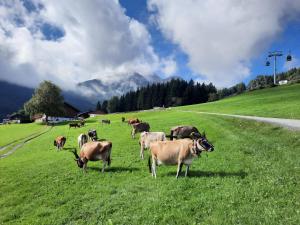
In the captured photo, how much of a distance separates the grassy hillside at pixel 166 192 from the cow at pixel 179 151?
33.8 inches

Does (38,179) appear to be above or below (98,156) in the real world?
below

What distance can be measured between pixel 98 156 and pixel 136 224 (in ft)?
29.3

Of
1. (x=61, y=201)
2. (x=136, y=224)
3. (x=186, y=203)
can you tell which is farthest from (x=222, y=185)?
(x=61, y=201)

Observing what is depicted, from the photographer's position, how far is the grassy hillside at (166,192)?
35.1 ft

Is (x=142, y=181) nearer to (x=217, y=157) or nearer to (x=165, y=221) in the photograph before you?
(x=165, y=221)

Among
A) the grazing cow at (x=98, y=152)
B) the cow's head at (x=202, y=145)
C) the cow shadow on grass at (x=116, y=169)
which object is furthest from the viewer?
the grazing cow at (x=98, y=152)

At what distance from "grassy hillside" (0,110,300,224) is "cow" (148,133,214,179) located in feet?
2.82

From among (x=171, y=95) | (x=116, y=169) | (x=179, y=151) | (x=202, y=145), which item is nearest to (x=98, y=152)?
(x=116, y=169)

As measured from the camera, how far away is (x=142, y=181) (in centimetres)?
1548

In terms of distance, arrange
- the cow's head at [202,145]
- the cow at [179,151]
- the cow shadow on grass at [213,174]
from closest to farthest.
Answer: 1. the cow's head at [202,145]
2. the cow at [179,151]
3. the cow shadow on grass at [213,174]

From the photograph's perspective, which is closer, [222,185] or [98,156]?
[222,185]

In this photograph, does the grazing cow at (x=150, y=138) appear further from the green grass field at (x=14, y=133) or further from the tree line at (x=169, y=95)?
the tree line at (x=169, y=95)

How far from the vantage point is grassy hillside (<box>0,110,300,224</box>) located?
10705mm

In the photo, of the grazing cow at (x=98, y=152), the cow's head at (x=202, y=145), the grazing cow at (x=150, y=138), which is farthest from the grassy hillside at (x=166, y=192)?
the grazing cow at (x=150, y=138)
